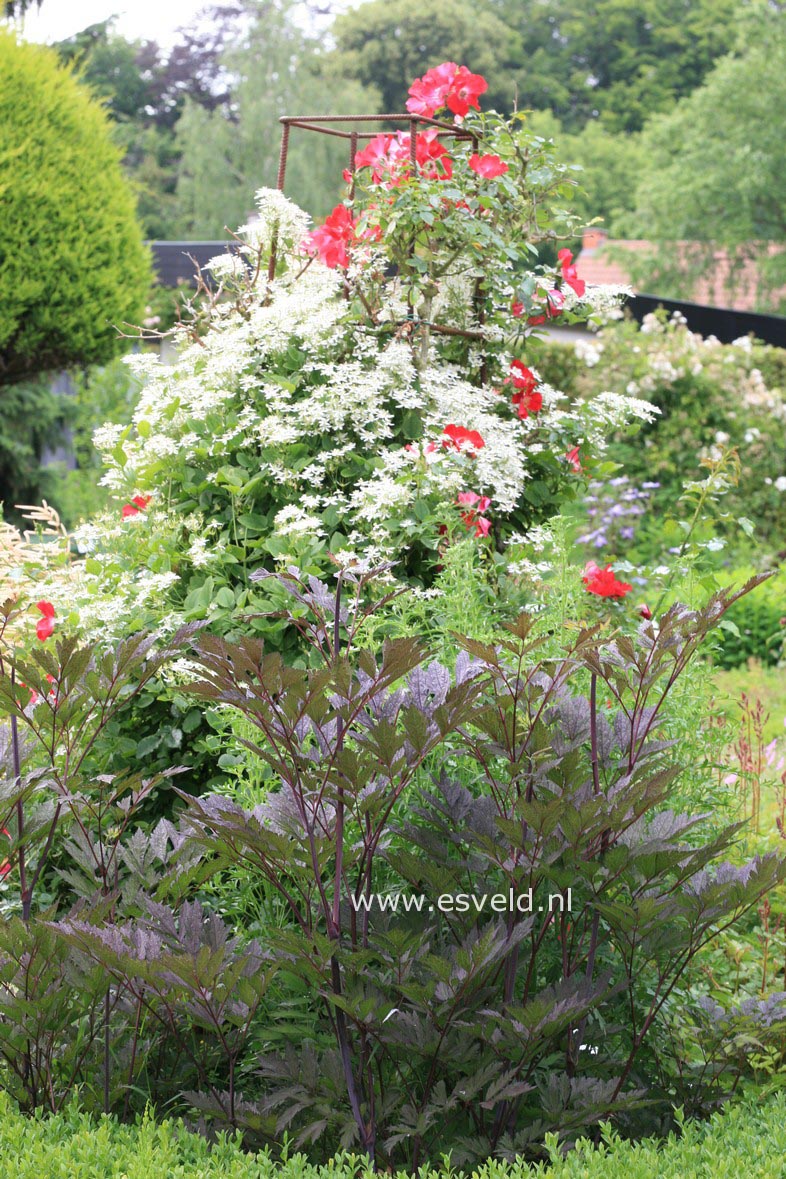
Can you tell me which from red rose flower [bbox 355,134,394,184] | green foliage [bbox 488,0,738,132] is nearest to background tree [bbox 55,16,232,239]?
green foliage [bbox 488,0,738,132]

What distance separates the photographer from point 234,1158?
66.7 inches

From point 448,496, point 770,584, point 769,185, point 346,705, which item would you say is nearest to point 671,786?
point 346,705

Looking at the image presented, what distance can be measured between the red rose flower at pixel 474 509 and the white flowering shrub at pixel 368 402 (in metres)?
0.01

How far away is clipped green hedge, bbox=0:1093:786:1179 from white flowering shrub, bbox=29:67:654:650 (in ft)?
4.73

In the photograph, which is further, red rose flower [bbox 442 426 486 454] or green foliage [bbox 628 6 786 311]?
green foliage [bbox 628 6 786 311]

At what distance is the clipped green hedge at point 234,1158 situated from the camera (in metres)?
1.62

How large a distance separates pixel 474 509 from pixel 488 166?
117cm

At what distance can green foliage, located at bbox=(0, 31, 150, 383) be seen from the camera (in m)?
8.67

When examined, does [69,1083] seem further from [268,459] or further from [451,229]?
[451,229]

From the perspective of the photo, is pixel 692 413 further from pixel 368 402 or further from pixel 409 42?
pixel 409 42

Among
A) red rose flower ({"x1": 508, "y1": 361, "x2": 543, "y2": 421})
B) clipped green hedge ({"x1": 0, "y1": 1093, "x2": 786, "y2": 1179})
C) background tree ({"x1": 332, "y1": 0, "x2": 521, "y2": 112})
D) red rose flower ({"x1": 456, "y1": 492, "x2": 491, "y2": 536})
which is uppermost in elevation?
background tree ({"x1": 332, "y1": 0, "x2": 521, "y2": 112})

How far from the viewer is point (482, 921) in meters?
2.20

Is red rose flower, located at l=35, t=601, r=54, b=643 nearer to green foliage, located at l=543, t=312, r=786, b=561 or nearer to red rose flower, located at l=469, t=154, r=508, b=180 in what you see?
red rose flower, located at l=469, t=154, r=508, b=180

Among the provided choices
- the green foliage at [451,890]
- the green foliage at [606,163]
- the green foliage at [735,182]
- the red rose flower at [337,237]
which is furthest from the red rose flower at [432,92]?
the green foliage at [606,163]
